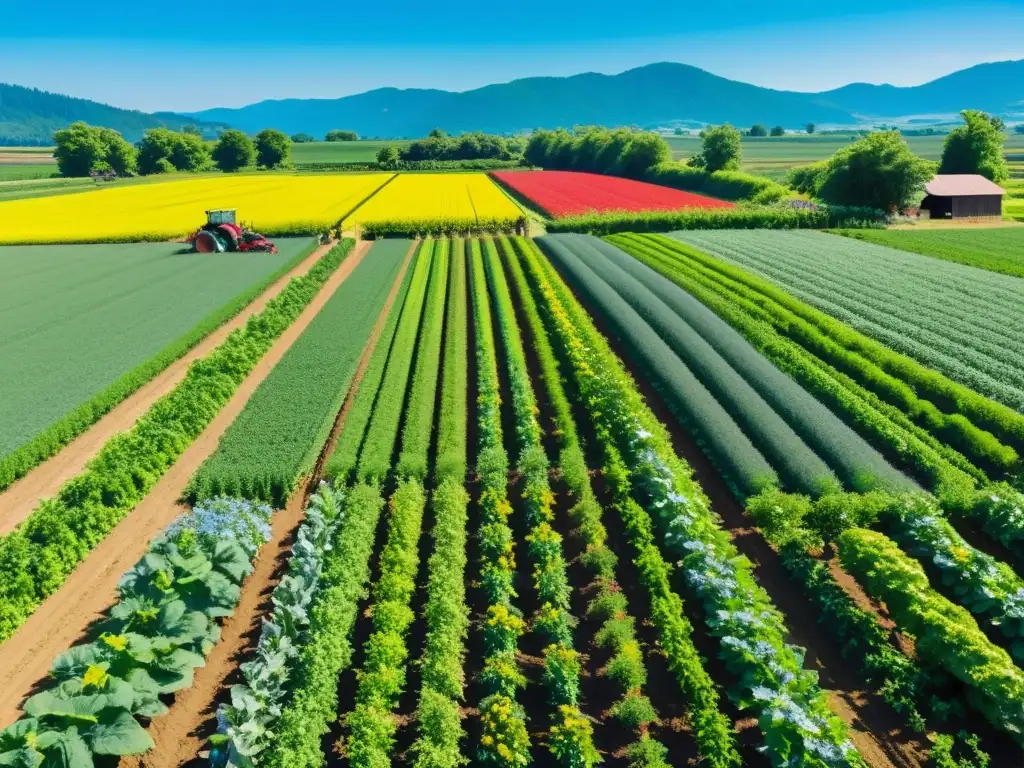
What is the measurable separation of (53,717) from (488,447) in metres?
10.5

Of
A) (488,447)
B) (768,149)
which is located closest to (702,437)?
(488,447)

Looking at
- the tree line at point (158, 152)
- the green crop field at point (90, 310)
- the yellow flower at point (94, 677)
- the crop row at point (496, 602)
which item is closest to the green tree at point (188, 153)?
the tree line at point (158, 152)

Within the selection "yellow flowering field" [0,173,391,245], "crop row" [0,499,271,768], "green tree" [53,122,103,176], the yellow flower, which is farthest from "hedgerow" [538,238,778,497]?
"green tree" [53,122,103,176]

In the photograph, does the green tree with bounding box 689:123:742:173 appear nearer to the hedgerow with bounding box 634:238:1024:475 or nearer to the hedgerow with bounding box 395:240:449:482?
the hedgerow with bounding box 634:238:1024:475

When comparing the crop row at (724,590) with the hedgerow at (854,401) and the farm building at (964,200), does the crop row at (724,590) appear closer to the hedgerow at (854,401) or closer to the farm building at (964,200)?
the hedgerow at (854,401)

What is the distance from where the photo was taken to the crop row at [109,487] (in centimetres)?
1237

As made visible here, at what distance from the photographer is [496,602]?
38.4ft

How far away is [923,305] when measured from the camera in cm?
2820

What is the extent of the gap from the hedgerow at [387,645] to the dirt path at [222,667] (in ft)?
7.35

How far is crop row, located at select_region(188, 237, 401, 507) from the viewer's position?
51.2 feet

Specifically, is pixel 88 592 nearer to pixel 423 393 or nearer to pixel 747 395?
pixel 423 393

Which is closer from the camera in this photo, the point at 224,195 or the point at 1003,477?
the point at 1003,477

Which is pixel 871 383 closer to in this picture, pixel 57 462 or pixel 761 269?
pixel 761 269

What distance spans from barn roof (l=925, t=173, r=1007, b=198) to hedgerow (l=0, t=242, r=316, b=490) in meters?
56.9
